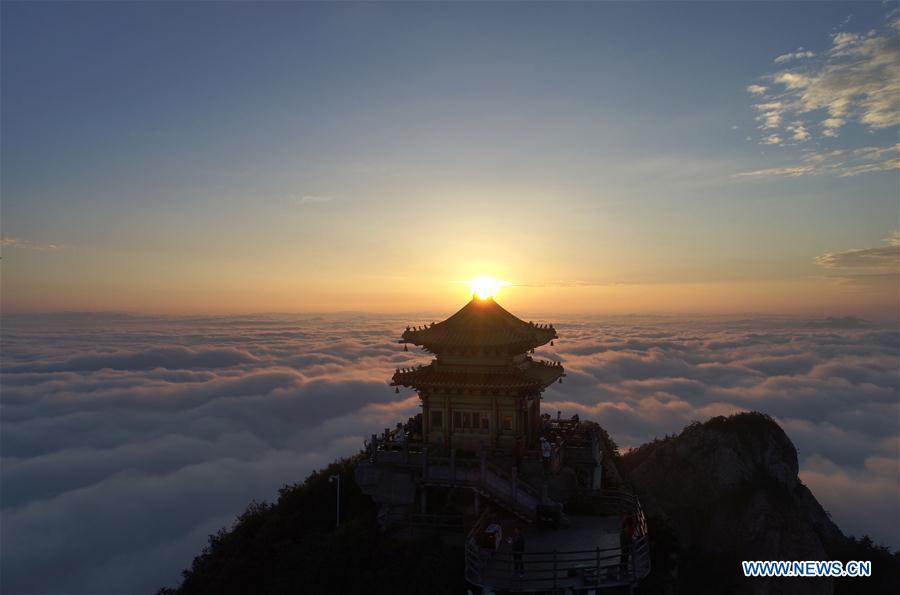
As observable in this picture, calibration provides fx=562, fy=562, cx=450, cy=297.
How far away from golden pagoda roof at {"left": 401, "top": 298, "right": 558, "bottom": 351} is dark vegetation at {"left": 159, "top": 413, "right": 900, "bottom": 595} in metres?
7.89

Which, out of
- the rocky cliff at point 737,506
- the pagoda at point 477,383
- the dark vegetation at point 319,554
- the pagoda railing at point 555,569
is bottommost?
the rocky cliff at point 737,506

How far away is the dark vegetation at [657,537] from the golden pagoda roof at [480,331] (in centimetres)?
789

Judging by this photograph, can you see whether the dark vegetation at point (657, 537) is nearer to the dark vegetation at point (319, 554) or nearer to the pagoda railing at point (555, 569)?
the dark vegetation at point (319, 554)

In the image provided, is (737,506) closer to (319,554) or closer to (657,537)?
(657,537)

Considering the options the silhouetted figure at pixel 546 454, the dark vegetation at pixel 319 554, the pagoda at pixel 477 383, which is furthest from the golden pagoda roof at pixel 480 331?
the dark vegetation at pixel 319 554

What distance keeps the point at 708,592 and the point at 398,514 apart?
24.5 m

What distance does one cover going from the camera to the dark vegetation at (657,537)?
20.6 metres

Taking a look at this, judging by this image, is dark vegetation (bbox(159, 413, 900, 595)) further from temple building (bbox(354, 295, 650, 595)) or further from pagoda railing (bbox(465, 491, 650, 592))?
pagoda railing (bbox(465, 491, 650, 592))

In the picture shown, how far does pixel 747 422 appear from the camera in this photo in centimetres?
4672

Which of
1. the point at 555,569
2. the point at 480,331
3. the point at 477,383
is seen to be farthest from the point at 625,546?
the point at 480,331

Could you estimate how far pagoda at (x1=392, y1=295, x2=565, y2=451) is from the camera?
85.0 feet

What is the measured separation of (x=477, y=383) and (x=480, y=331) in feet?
9.23

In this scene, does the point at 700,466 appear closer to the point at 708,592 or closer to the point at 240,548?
the point at 708,592

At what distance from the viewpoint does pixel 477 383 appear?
25.8 meters
